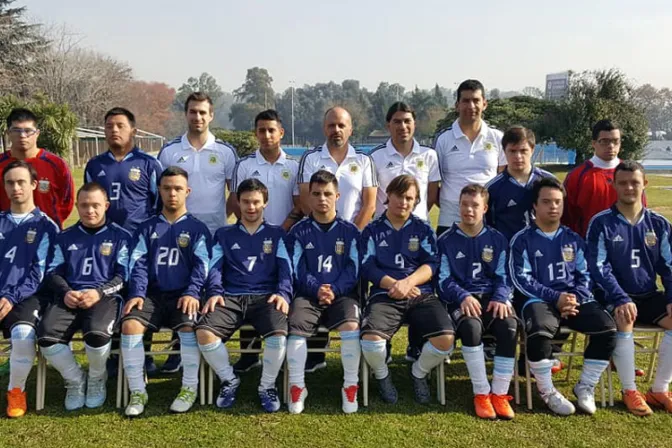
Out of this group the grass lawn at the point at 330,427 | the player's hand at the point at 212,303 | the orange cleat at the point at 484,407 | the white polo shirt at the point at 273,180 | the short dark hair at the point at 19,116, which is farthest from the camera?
the white polo shirt at the point at 273,180

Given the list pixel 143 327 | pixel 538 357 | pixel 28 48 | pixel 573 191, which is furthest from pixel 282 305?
pixel 28 48

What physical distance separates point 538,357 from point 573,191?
1602 millimetres

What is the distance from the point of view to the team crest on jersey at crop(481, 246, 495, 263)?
4270 mm

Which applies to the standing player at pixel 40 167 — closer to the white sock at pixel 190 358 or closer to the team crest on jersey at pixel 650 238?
the white sock at pixel 190 358

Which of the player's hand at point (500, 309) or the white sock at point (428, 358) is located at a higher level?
the player's hand at point (500, 309)

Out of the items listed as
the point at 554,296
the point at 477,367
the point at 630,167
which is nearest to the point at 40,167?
the point at 477,367

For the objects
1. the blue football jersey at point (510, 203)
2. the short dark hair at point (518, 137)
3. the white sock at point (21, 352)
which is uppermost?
the short dark hair at point (518, 137)

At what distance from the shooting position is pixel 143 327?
3998mm

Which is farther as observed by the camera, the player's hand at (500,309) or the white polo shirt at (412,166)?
the white polo shirt at (412,166)

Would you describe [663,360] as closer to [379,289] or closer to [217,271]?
[379,289]

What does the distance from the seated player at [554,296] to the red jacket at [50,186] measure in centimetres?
393

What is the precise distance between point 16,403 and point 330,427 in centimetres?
229

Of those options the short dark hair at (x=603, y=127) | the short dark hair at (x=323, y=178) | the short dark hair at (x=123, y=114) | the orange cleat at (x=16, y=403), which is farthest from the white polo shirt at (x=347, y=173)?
the orange cleat at (x=16, y=403)

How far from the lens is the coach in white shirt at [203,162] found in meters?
4.79
